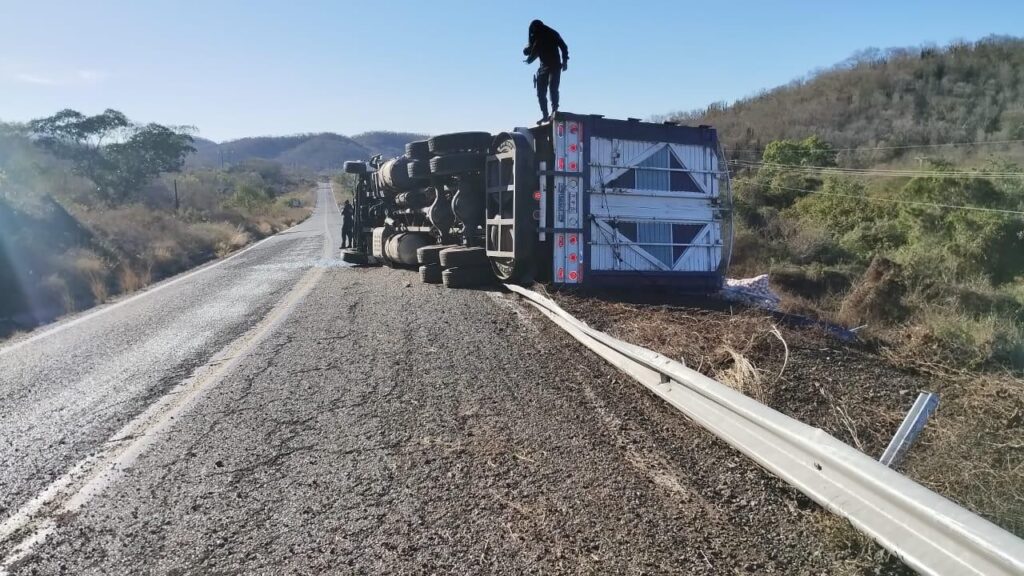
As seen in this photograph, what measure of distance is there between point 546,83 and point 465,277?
3.14 metres

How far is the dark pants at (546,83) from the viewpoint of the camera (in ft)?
32.1

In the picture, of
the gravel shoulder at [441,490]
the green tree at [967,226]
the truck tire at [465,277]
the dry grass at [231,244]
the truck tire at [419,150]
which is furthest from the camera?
the dry grass at [231,244]

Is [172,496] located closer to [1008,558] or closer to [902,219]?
[1008,558]

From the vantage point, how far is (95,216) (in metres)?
26.6

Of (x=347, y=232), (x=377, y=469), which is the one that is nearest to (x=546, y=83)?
(x=377, y=469)

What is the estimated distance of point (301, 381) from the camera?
17.7 feet

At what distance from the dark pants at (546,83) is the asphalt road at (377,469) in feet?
15.0

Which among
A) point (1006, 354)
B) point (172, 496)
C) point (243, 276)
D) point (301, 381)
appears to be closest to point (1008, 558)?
point (172, 496)

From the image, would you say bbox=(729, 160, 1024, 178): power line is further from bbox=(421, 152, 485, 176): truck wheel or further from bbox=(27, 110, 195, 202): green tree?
bbox=(27, 110, 195, 202): green tree

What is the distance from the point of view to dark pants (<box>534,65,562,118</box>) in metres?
9.80

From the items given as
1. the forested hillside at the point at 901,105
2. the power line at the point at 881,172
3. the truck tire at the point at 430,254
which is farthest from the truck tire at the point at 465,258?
the forested hillside at the point at 901,105

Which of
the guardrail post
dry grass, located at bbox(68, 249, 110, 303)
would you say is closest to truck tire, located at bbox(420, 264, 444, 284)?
dry grass, located at bbox(68, 249, 110, 303)

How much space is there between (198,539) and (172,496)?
573 mm

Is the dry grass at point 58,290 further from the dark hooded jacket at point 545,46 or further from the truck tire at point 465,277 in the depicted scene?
the dark hooded jacket at point 545,46
